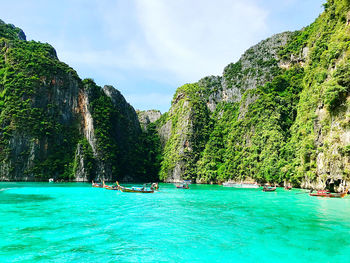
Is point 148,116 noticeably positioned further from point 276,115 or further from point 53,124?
point 276,115

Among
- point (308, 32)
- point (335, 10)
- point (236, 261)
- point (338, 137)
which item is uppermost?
point (308, 32)

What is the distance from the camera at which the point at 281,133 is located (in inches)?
2778

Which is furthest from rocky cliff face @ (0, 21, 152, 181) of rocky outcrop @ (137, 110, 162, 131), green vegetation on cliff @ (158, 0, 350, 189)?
rocky outcrop @ (137, 110, 162, 131)

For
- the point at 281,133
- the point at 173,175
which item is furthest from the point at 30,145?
the point at 281,133

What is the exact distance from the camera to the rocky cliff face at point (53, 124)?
262 ft

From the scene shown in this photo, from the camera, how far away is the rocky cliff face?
8000cm

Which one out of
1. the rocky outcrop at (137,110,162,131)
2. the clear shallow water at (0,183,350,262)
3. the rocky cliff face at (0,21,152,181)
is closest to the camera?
the clear shallow water at (0,183,350,262)

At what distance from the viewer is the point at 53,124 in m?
89.8

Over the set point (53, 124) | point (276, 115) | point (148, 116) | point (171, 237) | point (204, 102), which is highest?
point (148, 116)

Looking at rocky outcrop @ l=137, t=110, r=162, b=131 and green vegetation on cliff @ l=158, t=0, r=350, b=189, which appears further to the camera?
rocky outcrop @ l=137, t=110, r=162, b=131

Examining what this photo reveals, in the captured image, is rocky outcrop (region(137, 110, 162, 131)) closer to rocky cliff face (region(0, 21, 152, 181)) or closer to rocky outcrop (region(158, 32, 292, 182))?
rocky outcrop (region(158, 32, 292, 182))

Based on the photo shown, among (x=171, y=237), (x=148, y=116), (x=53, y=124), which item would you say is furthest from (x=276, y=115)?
(x=148, y=116)

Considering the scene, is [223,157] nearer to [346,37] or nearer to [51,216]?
[346,37]

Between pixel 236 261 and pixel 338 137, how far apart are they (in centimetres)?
3333
